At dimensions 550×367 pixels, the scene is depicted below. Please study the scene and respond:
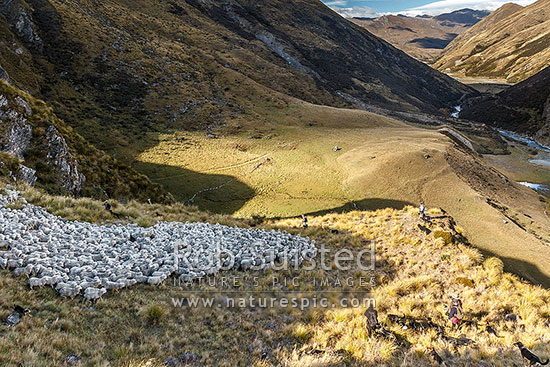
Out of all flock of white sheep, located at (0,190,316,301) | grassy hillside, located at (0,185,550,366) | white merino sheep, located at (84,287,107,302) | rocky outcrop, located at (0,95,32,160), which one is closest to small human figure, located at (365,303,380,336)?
grassy hillside, located at (0,185,550,366)

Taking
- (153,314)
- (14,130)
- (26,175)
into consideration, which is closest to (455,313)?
(153,314)

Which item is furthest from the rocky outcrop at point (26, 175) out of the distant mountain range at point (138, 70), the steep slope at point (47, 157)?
the distant mountain range at point (138, 70)

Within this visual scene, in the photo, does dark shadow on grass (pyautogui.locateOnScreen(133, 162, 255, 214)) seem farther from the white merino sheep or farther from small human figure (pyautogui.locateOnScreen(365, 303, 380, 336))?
small human figure (pyautogui.locateOnScreen(365, 303, 380, 336))

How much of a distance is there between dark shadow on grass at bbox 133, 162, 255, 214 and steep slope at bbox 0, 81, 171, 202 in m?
8.34

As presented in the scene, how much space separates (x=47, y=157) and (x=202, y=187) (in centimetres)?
1791

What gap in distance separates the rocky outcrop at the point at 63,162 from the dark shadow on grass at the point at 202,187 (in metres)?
12.6

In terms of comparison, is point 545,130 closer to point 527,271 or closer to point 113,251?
point 527,271

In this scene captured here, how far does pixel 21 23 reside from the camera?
58.3 meters

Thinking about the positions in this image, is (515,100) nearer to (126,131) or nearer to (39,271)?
(126,131)

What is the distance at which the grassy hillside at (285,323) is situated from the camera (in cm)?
659

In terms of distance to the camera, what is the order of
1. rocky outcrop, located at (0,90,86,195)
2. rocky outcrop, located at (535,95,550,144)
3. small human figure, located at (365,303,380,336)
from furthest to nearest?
rocky outcrop, located at (535,95,550,144) < rocky outcrop, located at (0,90,86,195) < small human figure, located at (365,303,380,336)

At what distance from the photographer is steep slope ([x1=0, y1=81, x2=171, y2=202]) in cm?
1684

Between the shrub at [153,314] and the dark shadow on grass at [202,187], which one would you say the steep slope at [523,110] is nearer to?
the dark shadow on grass at [202,187]

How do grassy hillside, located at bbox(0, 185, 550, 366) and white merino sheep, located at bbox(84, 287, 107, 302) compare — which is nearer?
grassy hillside, located at bbox(0, 185, 550, 366)
